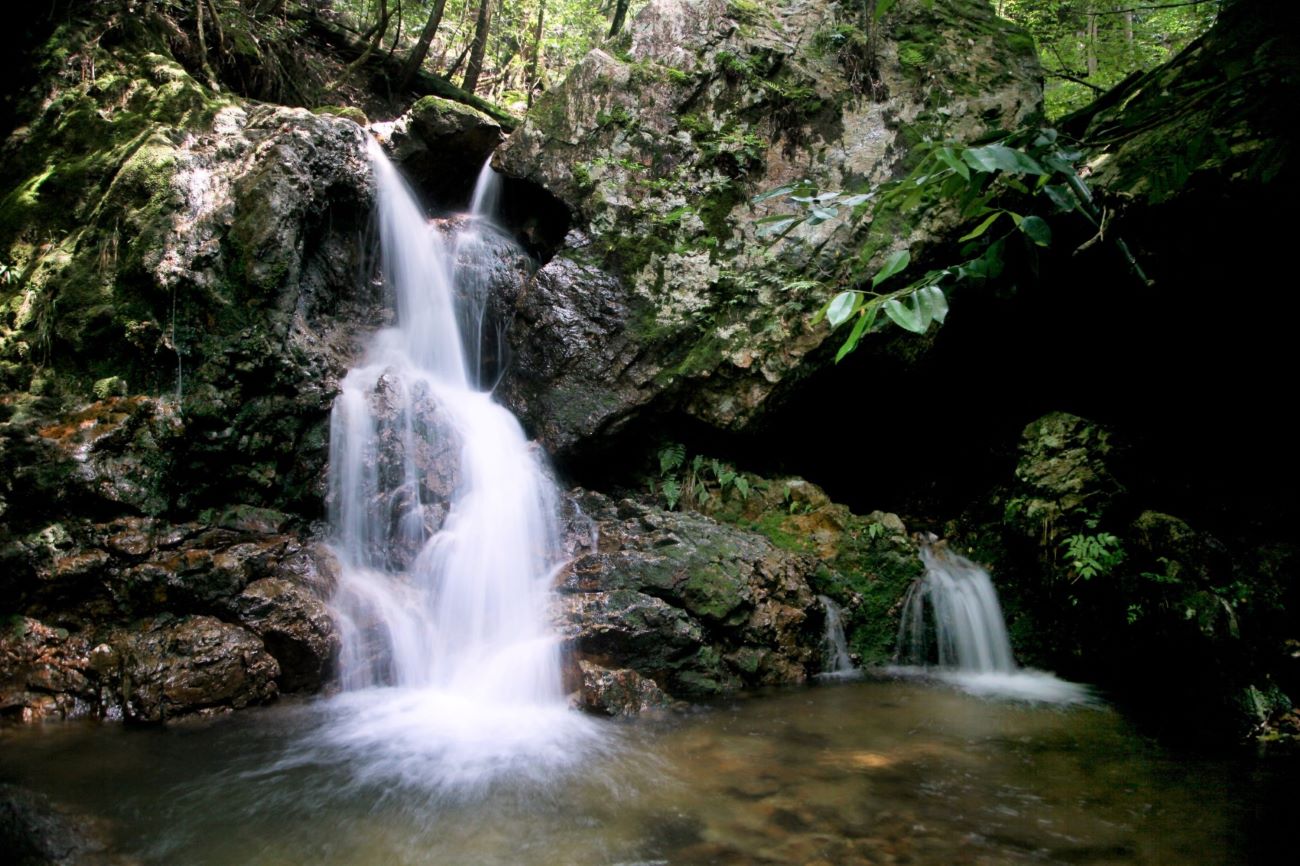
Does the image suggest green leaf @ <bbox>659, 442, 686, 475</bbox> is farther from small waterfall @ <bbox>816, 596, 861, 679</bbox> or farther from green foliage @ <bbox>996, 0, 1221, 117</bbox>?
green foliage @ <bbox>996, 0, 1221, 117</bbox>

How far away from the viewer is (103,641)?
4.81 meters

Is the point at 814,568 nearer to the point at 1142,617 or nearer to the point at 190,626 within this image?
the point at 1142,617

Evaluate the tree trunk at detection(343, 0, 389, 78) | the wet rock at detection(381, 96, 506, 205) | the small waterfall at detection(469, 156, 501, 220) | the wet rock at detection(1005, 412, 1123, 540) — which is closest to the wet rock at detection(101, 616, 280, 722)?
the small waterfall at detection(469, 156, 501, 220)

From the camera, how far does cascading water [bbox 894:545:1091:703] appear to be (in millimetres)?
6246

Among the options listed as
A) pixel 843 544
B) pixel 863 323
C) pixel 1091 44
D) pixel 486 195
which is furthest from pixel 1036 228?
pixel 1091 44

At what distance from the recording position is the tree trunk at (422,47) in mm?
10789

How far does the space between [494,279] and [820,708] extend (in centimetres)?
602

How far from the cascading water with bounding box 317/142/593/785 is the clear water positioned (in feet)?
1.18

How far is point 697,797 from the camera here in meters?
3.64

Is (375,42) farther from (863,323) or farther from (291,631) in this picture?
(863,323)

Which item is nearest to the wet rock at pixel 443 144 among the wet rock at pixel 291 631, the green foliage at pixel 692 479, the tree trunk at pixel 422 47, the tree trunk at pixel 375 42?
the tree trunk at pixel 375 42

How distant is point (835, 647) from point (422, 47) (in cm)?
1079

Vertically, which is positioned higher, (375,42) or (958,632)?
(375,42)

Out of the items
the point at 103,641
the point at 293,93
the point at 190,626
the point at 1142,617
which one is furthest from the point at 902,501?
the point at 293,93
